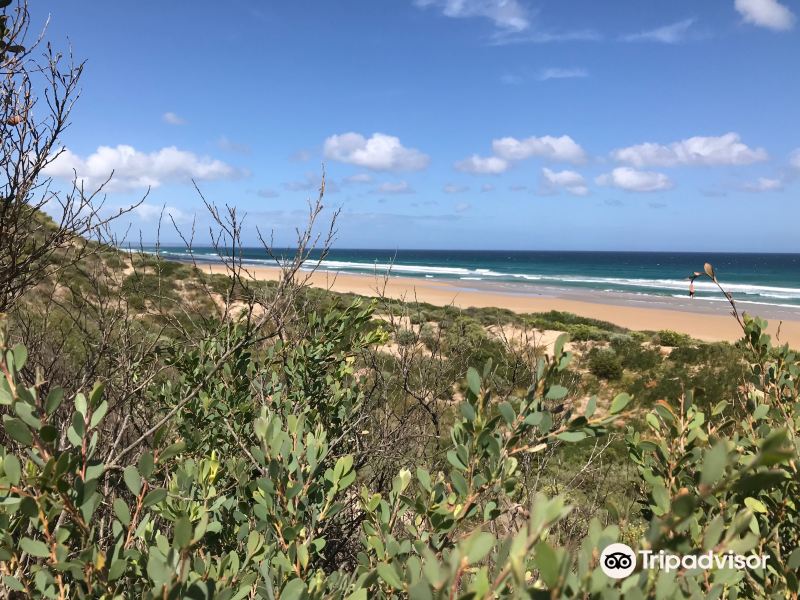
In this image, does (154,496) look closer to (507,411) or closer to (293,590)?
(293,590)

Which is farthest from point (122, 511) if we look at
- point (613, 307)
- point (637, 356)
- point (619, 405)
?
point (613, 307)

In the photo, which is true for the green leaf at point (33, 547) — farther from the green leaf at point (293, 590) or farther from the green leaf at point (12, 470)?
the green leaf at point (293, 590)

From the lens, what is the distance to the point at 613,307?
33188 mm

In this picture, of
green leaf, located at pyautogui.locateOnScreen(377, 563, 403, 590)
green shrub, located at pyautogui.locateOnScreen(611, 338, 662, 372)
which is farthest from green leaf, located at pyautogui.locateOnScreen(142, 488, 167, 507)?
green shrub, located at pyautogui.locateOnScreen(611, 338, 662, 372)

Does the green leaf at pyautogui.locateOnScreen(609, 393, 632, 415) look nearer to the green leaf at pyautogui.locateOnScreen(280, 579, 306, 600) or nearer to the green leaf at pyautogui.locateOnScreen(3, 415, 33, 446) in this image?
the green leaf at pyautogui.locateOnScreen(280, 579, 306, 600)

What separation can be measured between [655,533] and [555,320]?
86.0ft

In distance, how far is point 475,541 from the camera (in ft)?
2.56

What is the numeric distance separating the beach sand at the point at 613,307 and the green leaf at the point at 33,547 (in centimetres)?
1840

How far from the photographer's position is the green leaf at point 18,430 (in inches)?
38.1

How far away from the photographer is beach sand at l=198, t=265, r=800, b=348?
24.1 metres

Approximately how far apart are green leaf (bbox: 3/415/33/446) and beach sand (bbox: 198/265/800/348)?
1841 centimetres

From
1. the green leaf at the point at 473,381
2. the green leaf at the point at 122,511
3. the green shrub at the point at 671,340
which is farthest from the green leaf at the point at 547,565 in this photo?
the green shrub at the point at 671,340

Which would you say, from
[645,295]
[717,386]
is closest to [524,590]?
[717,386]

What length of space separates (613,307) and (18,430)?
35377mm
